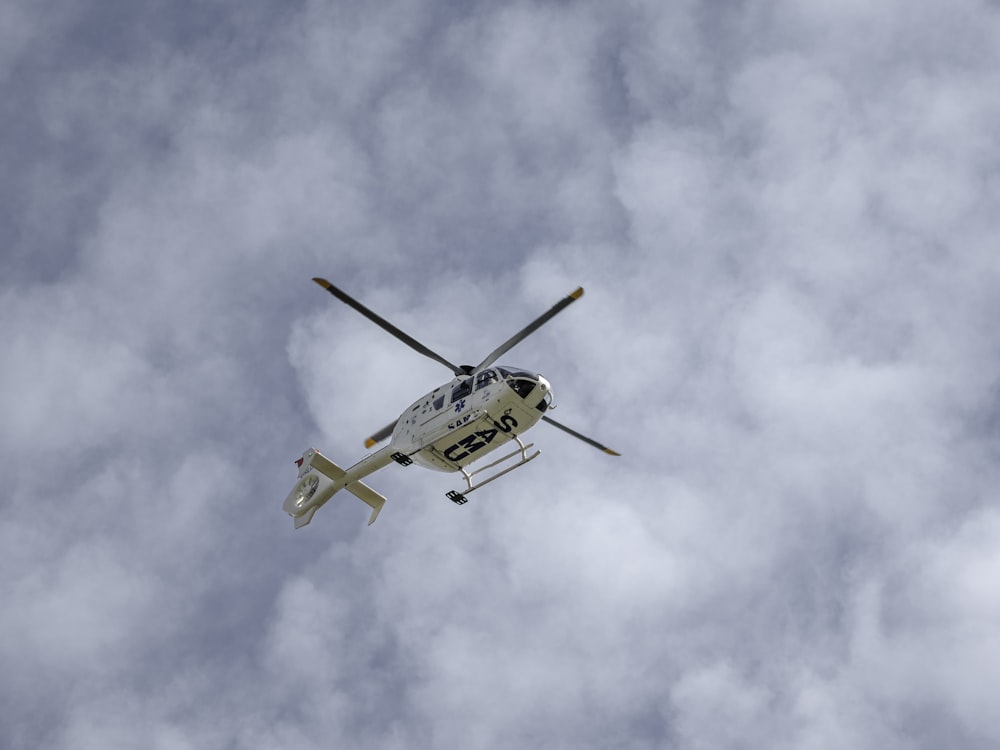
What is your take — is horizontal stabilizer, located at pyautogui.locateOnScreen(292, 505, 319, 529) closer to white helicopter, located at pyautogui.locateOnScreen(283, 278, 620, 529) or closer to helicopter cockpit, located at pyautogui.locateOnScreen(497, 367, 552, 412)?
white helicopter, located at pyautogui.locateOnScreen(283, 278, 620, 529)

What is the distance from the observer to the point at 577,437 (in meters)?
53.3

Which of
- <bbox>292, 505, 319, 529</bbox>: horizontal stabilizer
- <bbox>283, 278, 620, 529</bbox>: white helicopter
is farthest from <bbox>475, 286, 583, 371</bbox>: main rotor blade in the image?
<bbox>292, 505, 319, 529</bbox>: horizontal stabilizer

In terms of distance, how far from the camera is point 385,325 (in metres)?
48.4

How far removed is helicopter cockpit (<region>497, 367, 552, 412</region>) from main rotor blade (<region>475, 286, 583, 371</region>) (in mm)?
1032

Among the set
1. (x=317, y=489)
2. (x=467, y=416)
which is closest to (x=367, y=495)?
(x=317, y=489)

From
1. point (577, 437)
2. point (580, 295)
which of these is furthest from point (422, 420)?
point (580, 295)

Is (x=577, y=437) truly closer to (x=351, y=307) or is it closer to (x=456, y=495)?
(x=456, y=495)

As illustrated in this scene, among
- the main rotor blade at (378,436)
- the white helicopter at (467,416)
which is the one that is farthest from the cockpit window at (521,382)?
the main rotor blade at (378,436)

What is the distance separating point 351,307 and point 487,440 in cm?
721

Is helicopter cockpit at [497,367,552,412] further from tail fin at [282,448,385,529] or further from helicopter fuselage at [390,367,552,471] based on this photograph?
tail fin at [282,448,385,529]

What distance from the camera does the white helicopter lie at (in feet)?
158

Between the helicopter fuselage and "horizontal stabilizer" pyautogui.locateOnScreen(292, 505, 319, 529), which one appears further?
"horizontal stabilizer" pyautogui.locateOnScreen(292, 505, 319, 529)

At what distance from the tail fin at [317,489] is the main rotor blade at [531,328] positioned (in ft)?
30.8

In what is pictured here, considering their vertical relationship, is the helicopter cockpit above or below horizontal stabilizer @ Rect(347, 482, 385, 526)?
below
